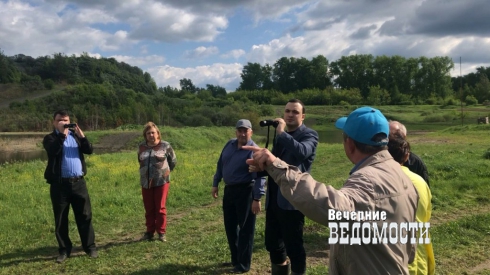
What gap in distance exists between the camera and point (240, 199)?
4828 millimetres

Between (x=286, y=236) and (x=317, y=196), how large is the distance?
7.79 feet

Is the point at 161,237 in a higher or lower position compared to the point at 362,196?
lower

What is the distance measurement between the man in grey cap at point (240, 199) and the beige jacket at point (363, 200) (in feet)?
9.04

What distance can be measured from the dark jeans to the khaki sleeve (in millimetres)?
2148

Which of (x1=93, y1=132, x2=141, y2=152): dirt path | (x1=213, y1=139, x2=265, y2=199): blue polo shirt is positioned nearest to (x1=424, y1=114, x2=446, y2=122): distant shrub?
(x1=93, y1=132, x2=141, y2=152): dirt path

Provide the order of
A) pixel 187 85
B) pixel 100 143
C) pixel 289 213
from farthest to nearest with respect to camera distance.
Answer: pixel 187 85, pixel 100 143, pixel 289 213

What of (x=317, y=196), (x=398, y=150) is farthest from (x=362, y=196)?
(x=398, y=150)

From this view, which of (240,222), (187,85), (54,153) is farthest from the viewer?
(187,85)

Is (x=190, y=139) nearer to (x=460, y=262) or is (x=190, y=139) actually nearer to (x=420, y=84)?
(x=460, y=262)

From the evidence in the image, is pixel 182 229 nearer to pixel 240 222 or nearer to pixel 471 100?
pixel 240 222

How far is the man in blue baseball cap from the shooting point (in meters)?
1.76

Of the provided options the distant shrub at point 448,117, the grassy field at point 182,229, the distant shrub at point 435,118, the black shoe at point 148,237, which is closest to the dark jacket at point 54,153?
the grassy field at point 182,229

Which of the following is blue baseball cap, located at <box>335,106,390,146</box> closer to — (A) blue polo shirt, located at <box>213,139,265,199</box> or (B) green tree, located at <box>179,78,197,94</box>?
(A) blue polo shirt, located at <box>213,139,265,199</box>

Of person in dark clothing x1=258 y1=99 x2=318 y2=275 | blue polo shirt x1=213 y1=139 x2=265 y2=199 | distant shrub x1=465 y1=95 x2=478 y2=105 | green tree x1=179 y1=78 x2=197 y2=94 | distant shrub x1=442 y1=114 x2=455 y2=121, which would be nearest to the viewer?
person in dark clothing x1=258 y1=99 x2=318 y2=275
